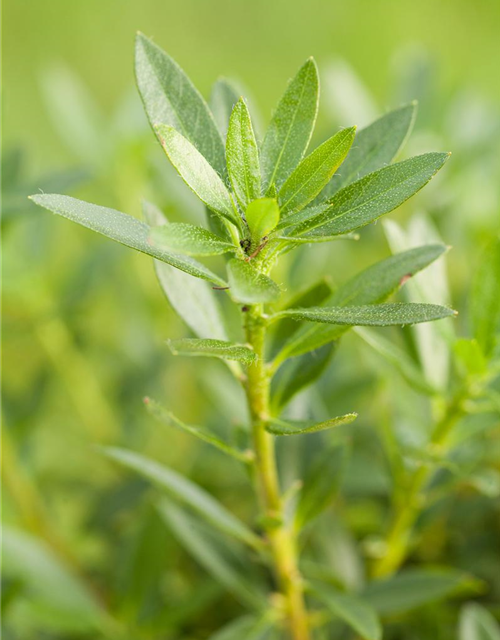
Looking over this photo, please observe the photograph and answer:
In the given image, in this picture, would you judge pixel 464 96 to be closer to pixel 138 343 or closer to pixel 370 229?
pixel 370 229

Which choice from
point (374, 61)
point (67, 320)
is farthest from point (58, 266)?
point (374, 61)

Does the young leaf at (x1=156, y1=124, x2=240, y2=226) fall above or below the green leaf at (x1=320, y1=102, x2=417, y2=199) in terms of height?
above

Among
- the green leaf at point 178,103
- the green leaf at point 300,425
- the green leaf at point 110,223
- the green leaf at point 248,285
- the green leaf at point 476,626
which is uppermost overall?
the green leaf at point 178,103

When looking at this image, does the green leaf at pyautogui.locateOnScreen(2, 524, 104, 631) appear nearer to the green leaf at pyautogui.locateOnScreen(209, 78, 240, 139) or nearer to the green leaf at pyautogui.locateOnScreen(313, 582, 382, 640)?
the green leaf at pyautogui.locateOnScreen(313, 582, 382, 640)

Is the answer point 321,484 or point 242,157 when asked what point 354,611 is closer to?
point 321,484

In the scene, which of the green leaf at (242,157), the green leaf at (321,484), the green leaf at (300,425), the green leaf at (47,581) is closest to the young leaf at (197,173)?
the green leaf at (242,157)

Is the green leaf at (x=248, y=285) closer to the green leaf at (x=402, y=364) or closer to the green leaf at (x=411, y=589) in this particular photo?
the green leaf at (x=402, y=364)

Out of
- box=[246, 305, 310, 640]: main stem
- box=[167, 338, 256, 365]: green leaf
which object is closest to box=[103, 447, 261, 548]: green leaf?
box=[246, 305, 310, 640]: main stem
